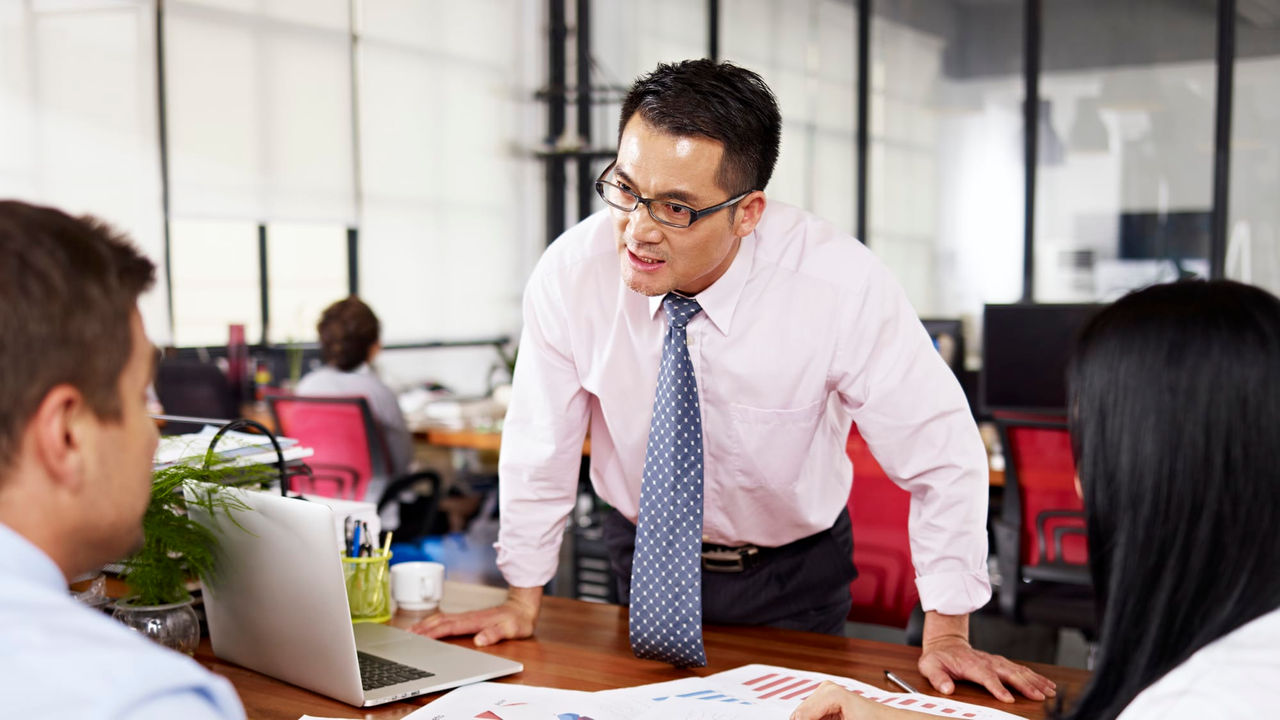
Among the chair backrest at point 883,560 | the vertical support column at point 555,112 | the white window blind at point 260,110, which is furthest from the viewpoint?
the vertical support column at point 555,112

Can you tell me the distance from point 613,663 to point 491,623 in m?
0.20

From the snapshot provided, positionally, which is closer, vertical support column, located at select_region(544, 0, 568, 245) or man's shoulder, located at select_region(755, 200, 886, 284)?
man's shoulder, located at select_region(755, 200, 886, 284)

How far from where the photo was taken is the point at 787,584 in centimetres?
173

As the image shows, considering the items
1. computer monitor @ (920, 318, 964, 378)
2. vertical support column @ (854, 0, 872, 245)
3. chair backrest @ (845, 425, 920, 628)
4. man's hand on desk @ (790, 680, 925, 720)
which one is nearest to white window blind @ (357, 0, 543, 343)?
vertical support column @ (854, 0, 872, 245)

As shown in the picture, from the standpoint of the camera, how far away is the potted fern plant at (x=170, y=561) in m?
1.36

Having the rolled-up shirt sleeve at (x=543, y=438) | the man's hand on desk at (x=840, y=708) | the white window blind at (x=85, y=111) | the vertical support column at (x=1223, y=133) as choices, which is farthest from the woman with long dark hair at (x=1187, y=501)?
the vertical support column at (x=1223, y=133)

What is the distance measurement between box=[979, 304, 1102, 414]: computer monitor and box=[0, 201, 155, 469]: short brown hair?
3.68 metres

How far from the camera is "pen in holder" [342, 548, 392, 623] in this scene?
1.60 meters

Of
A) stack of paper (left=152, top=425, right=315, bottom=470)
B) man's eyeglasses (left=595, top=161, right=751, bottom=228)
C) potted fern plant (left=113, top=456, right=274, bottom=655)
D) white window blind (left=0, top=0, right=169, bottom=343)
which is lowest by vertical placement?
potted fern plant (left=113, top=456, right=274, bottom=655)

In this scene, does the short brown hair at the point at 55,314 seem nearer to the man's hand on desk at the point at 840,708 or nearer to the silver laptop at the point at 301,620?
the silver laptop at the point at 301,620

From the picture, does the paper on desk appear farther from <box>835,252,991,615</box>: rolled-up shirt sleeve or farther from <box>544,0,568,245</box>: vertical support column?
<box>544,0,568,245</box>: vertical support column

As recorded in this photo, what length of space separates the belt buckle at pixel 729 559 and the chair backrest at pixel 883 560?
0.35 meters

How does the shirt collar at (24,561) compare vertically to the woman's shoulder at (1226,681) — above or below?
above

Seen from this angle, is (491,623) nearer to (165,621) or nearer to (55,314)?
(165,621)
